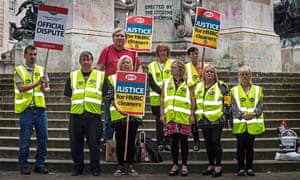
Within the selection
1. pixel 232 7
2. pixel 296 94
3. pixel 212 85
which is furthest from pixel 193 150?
pixel 232 7

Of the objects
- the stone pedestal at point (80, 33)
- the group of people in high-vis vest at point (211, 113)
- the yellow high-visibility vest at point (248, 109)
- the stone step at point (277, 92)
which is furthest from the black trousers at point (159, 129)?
the stone pedestal at point (80, 33)

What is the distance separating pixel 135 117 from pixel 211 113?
1316 mm

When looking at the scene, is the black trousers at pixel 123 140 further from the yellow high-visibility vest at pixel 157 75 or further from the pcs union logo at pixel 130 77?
the yellow high-visibility vest at pixel 157 75

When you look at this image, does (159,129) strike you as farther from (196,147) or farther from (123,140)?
(123,140)

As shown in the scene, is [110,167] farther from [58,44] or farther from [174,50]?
[174,50]

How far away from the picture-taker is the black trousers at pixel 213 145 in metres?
7.98

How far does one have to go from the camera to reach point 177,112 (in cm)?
807

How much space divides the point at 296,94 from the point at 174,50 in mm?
6021

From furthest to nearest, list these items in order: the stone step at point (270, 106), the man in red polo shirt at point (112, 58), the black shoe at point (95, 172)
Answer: the stone step at point (270, 106) → the man in red polo shirt at point (112, 58) → the black shoe at point (95, 172)

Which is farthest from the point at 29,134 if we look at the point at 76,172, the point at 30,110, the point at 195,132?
the point at 195,132

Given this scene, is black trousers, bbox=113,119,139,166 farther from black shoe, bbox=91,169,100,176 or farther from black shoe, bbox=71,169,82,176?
black shoe, bbox=71,169,82,176

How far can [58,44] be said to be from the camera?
27.6ft

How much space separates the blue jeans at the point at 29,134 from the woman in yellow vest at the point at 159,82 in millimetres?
2066

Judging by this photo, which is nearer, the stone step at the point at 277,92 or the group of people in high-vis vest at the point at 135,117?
the group of people in high-vis vest at the point at 135,117
